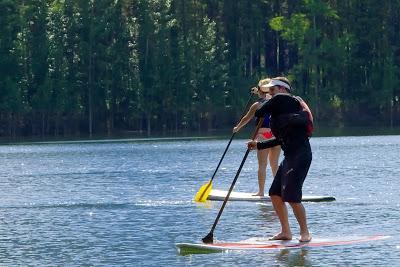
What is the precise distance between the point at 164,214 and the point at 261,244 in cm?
562

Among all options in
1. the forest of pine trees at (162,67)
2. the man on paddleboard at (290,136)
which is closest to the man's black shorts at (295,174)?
the man on paddleboard at (290,136)

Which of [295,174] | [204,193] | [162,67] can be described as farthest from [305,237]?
[162,67]

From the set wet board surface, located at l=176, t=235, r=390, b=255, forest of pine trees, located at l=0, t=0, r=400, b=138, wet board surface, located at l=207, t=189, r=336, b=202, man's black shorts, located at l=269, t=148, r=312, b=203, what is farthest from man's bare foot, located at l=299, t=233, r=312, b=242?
forest of pine trees, located at l=0, t=0, r=400, b=138

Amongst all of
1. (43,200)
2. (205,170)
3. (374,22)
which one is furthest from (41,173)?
(374,22)

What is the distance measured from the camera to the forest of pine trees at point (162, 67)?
9281 centimetres

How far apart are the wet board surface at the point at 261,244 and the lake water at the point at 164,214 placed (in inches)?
4.1

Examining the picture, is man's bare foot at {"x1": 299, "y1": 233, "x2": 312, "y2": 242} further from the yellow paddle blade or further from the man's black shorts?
the yellow paddle blade

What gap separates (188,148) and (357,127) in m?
31.9

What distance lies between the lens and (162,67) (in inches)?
3757

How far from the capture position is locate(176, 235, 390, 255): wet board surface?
17.8 m

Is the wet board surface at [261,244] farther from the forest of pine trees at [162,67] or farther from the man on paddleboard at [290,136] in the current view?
the forest of pine trees at [162,67]

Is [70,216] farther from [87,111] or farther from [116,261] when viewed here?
[87,111]

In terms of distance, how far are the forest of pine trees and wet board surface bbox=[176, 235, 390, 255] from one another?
71427mm

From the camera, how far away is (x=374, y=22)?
327ft
